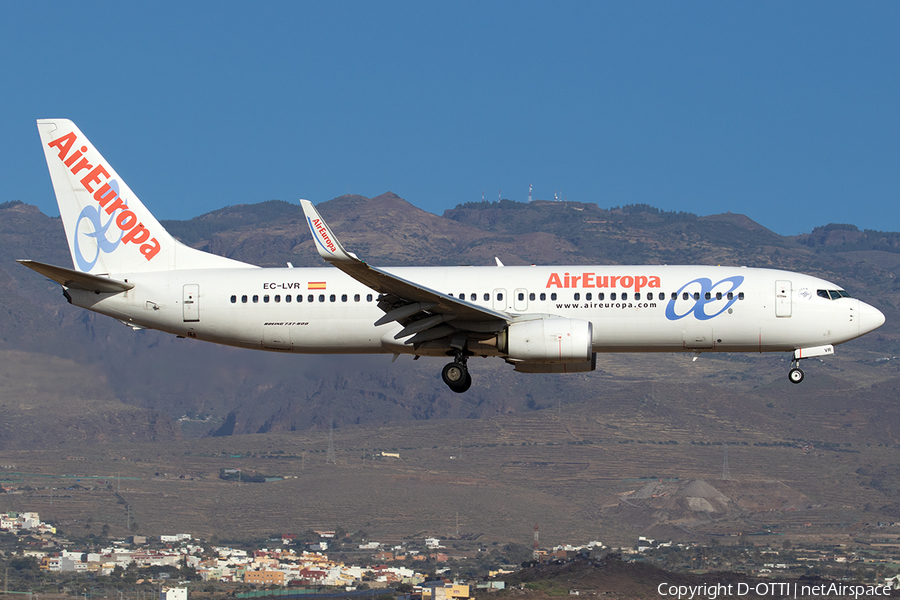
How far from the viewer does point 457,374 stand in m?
46.2

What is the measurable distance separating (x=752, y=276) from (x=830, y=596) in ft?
486

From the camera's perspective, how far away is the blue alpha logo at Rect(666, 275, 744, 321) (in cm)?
4612

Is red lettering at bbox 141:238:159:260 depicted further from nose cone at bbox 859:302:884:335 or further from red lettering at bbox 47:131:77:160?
nose cone at bbox 859:302:884:335

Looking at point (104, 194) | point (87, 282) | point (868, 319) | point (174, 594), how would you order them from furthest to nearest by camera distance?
1. point (174, 594)
2. point (104, 194)
3. point (87, 282)
4. point (868, 319)

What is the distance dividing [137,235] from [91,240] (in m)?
1.97

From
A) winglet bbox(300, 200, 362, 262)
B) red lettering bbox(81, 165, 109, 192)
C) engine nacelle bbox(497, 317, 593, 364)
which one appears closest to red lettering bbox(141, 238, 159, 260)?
red lettering bbox(81, 165, 109, 192)

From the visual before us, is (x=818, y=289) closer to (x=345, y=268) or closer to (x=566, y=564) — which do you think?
(x=345, y=268)

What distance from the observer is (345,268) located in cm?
4103

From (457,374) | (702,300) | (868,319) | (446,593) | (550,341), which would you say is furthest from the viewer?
(446,593)

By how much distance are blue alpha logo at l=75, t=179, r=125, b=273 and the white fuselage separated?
2.68m

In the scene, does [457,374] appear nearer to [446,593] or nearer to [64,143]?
[64,143]

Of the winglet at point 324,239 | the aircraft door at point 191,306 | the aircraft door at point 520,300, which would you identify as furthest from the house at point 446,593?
the winglet at point 324,239

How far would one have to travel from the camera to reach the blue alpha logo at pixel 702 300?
46125 millimetres

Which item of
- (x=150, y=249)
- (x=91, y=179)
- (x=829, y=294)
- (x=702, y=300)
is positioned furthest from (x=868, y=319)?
(x=91, y=179)
